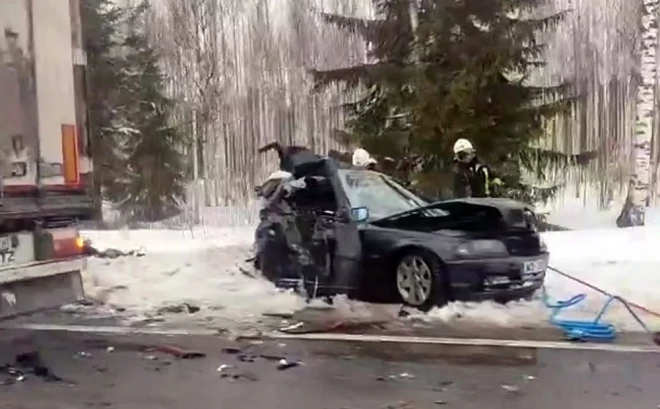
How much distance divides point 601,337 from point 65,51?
522 cm

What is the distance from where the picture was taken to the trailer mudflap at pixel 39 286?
24.5 ft

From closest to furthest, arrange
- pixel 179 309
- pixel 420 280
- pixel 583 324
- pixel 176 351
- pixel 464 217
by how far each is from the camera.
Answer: pixel 176 351 → pixel 583 324 → pixel 420 280 → pixel 464 217 → pixel 179 309

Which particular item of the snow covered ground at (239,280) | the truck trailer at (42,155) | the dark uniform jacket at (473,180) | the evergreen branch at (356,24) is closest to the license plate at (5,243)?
the truck trailer at (42,155)

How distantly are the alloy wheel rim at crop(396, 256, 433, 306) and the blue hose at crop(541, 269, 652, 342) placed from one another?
1.17m

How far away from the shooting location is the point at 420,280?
30.8 ft

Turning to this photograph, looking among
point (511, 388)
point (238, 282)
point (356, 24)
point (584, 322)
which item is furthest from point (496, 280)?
point (356, 24)

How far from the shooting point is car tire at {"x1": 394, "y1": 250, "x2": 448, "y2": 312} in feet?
30.3

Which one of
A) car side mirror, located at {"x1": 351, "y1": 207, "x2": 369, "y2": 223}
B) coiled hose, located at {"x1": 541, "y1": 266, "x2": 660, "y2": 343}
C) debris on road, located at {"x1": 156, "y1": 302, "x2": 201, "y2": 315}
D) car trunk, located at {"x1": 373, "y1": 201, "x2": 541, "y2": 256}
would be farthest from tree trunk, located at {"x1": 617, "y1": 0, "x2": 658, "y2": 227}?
debris on road, located at {"x1": 156, "y1": 302, "x2": 201, "y2": 315}

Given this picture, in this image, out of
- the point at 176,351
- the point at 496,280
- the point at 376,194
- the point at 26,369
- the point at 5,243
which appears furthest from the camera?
the point at 376,194

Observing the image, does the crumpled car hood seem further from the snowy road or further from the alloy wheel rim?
the snowy road

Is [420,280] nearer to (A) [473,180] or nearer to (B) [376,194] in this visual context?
(B) [376,194]

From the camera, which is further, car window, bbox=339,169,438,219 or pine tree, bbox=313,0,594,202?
pine tree, bbox=313,0,594,202

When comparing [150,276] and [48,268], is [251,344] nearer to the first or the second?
[48,268]

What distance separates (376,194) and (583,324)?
2664 mm
